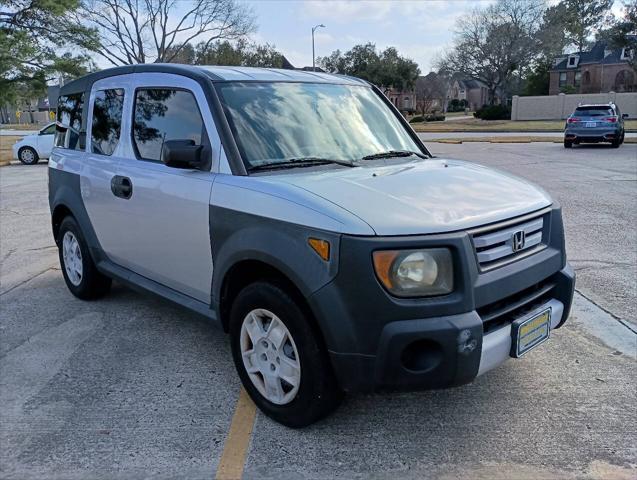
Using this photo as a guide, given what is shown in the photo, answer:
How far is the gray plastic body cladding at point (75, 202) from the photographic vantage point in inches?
188

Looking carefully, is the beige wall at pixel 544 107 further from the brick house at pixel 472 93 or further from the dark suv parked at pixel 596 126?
the brick house at pixel 472 93

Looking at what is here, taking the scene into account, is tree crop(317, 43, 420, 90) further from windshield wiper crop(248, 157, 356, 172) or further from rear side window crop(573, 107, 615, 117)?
windshield wiper crop(248, 157, 356, 172)

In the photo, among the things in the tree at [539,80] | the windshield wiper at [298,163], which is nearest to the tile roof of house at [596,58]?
the tree at [539,80]

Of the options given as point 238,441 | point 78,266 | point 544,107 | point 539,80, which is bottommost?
point 238,441

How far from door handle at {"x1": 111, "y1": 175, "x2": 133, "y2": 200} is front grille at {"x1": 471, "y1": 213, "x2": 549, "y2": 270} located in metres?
2.52

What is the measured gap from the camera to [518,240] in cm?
297

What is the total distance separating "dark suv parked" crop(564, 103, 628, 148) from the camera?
20.9 metres

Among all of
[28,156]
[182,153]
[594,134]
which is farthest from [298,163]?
[28,156]

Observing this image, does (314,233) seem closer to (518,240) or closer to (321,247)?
(321,247)

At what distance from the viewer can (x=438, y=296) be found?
2.63 meters

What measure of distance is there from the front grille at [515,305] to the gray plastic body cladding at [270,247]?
0.81 meters

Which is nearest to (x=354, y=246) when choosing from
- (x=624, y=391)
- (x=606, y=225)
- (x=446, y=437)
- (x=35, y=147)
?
(x=446, y=437)

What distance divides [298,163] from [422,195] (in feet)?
2.83

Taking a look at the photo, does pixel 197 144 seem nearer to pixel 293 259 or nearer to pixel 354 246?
pixel 293 259
